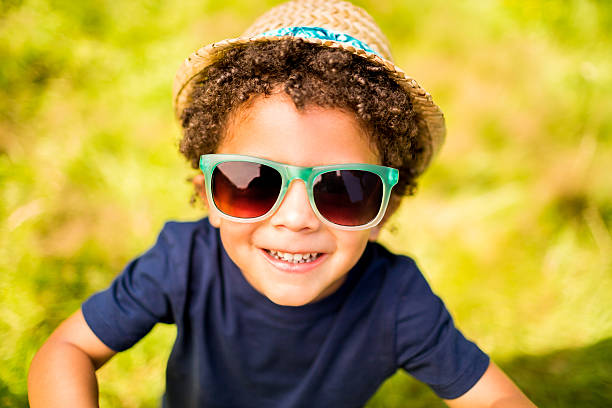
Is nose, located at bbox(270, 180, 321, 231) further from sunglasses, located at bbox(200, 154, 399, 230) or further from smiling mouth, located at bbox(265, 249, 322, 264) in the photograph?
smiling mouth, located at bbox(265, 249, 322, 264)

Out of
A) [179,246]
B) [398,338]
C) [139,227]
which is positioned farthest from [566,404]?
[139,227]

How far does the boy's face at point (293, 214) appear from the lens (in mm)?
1442

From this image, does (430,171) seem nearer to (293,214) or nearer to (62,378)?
(293,214)

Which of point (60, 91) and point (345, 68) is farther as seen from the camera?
point (60, 91)

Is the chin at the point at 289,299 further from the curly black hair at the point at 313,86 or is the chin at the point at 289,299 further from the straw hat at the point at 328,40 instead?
the straw hat at the point at 328,40

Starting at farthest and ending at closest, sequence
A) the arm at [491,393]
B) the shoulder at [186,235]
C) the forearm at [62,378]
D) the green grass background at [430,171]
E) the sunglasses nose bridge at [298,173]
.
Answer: the green grass background at [430,171], the shoulder at [186,235], the arm at [491,393], the forearm at [62,378], the sunglasses nose bridge at [298,173]

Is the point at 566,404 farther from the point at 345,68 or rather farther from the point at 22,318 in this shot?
the point at 22,318

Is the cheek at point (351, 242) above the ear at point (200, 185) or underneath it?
underneath

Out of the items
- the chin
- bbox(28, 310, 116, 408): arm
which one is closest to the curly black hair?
the chin

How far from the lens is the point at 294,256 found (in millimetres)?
1582

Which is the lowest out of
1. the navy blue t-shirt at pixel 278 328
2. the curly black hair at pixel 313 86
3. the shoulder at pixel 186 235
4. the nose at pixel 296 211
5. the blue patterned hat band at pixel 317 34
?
the navy blue t-shirt at pixel 278 328

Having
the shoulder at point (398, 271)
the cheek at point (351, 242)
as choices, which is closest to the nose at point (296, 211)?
the cheek at point (351, 242)

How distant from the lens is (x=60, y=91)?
340cm

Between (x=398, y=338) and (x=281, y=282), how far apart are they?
51cm
